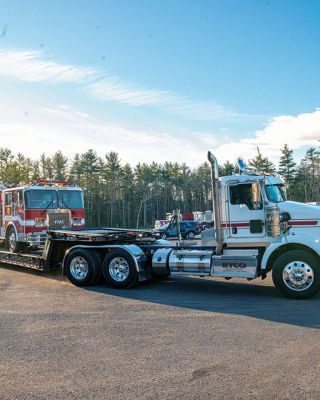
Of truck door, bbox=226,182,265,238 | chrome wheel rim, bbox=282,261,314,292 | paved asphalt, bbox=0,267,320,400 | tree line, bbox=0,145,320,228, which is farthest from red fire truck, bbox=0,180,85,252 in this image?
tree line, bbox=0,145,320,228

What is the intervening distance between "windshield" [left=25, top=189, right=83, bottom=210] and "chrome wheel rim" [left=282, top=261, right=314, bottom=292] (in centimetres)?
781

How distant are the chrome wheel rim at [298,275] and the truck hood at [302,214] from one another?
0.91 m

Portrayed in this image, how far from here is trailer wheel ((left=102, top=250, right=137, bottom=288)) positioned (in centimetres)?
1036

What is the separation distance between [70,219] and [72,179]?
2635 inches

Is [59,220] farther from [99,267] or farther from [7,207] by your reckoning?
[99,267]

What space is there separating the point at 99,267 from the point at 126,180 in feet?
247

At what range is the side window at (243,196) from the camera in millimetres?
9680

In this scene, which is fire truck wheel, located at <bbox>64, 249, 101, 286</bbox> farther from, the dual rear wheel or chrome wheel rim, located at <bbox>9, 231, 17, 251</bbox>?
chrome wheel rim, located at <bbox>9, 231, 17, 251</bbox>

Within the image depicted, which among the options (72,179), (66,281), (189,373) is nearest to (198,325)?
(189,373)

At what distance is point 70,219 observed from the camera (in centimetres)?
1416

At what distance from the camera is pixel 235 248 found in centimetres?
991

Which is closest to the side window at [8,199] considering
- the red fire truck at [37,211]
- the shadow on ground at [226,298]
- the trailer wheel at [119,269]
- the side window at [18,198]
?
the red fire truck at [37,211]

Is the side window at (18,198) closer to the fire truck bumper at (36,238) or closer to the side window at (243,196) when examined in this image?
the fire truck bumper at (36,238)

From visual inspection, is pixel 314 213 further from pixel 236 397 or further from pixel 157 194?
pixel 157 194
